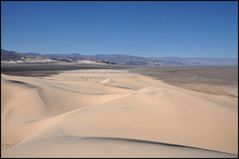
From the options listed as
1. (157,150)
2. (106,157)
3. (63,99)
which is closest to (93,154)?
(106,157)

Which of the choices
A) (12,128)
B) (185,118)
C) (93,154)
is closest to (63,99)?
(12,128)

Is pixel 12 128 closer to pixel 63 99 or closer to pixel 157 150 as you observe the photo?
pixel 63 99

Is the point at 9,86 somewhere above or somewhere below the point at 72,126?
above

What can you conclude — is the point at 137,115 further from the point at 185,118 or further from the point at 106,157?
the point at 106,157

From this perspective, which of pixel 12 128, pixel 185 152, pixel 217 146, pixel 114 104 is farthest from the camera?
pixel 114 104

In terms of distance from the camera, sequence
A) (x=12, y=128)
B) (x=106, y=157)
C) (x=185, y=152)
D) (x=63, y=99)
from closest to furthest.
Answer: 1. (x=106, y=157)
2. (x=185, y=152)
3. (x=12, y=128)
4. (x=63, y=99)

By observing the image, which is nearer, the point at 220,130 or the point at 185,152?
the point at 185,152
